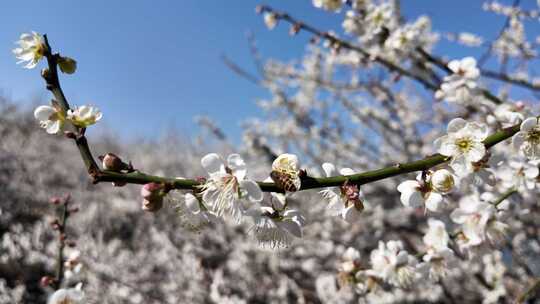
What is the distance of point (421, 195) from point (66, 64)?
1.03m

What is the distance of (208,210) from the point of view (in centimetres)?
101

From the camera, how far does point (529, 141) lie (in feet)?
3.56

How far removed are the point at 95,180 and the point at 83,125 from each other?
22 centimetres

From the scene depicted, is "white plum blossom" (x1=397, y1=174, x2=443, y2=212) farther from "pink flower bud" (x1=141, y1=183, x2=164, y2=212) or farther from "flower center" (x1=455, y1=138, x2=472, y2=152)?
"pink flower bud" (x1=141, y1=183, x2=164, y2=212)

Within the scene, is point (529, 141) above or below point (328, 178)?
above

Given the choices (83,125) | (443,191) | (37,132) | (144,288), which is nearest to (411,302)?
(144,288)

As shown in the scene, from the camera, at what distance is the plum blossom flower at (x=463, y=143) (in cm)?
103

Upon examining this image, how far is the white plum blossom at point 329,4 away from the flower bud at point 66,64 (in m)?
1.61

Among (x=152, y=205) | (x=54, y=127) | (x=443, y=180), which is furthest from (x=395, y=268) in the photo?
(x=54, y=127)

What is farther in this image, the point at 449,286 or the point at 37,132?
the point at 37,132

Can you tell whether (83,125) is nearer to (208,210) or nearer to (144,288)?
(208,210)

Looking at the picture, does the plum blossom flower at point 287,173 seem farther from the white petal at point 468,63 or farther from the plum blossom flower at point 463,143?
the white petal at point 468,63

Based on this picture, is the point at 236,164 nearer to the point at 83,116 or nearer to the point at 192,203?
the point at 192,203

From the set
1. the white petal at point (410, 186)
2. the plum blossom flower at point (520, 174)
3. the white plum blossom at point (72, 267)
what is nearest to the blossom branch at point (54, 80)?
the white petal at point (410, 186)
